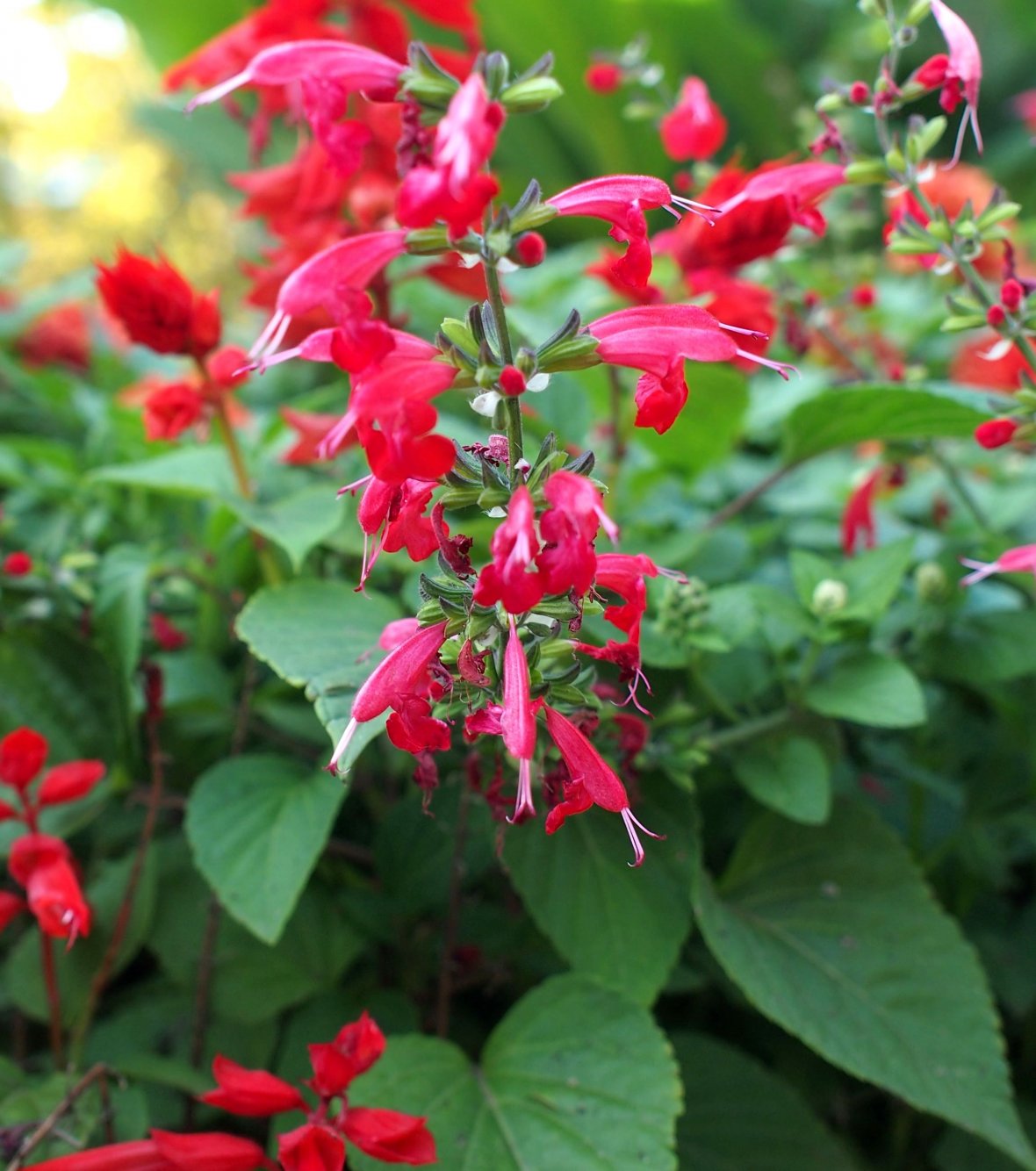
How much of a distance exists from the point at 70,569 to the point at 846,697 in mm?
620

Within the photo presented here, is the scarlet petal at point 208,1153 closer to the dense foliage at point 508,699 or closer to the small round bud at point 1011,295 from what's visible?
the dense foliage at point 508,699

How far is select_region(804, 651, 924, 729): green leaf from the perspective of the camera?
26.1 inches

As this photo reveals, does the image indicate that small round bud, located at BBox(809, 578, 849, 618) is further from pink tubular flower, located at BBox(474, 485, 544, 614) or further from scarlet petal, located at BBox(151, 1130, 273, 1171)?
scarlet petal, located at BBox(151, 1130, 273, 1171)

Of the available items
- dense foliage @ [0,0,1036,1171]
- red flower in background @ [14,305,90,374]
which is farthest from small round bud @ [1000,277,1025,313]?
red flower in background @ [14,305,90,374]

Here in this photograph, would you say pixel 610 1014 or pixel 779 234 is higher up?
pixel 779 234

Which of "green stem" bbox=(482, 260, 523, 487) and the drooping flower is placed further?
the drooping flower

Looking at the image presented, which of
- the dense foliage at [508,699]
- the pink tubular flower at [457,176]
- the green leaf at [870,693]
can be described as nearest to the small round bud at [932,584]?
the dense foliage at [508,699]

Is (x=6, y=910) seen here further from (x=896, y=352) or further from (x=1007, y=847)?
(x=896, y=352)

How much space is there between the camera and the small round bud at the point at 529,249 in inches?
16.3

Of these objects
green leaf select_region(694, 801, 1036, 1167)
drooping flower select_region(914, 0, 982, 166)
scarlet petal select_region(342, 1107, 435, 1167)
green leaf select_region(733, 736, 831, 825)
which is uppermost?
drooping flower select_region(914, 0, 982, 166)

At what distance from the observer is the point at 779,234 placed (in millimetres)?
736

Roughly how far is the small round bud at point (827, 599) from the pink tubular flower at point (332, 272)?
424 mm

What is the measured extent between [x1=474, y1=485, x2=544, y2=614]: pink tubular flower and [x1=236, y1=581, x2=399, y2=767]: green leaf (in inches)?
5.0

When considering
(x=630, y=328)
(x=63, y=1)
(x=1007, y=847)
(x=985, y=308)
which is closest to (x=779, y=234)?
(x=985, y=308)
